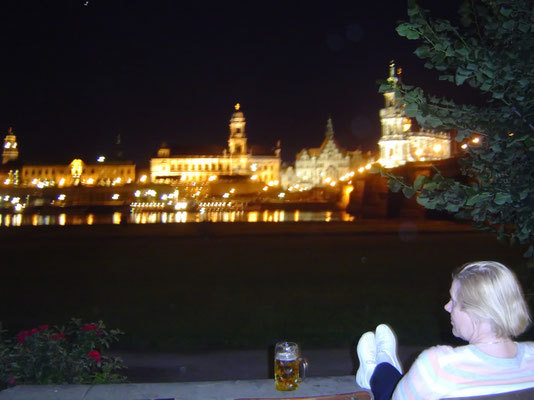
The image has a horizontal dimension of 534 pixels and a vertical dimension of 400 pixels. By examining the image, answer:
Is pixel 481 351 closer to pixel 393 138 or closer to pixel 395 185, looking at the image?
pixel 395 185

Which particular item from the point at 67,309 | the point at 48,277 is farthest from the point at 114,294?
the point at 48,277

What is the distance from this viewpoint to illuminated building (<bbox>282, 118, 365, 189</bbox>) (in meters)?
182

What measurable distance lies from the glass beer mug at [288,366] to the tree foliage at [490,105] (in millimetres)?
1715

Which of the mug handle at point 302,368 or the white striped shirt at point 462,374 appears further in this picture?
the mug handle at point 302,368

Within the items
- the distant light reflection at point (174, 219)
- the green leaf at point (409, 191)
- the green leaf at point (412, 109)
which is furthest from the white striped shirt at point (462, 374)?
the distant light reflection at point (174, 219)

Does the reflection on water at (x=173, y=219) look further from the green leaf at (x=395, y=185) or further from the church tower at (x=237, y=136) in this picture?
the church tower at (x=237, y=136)

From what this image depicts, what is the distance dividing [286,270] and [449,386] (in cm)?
1444

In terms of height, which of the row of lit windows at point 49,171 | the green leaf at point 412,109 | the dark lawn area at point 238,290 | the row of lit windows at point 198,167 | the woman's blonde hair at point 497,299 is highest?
the row of lit windows at point 198,167

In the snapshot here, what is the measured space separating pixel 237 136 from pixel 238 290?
168 meters

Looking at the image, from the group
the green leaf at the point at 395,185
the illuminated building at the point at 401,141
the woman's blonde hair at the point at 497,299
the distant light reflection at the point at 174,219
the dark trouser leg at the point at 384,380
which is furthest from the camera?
the illuminated building at the point at 401,141

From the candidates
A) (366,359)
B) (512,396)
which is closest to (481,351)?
(512,396)

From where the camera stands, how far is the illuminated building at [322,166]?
182m

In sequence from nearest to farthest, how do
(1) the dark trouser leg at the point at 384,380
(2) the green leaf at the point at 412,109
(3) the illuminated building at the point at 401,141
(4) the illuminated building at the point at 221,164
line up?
(1) the dark trouser leg at the point at 384,380, (2) the green leaf at the point at 412,109, (3) the illuminated building at the point at 401,141, (4) the illuminated building at the point at 221,164

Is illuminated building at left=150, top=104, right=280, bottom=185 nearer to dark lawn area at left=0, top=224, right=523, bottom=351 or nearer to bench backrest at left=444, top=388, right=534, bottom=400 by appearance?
dark lawn area at left=0, top=224, right=523, bottom=351
